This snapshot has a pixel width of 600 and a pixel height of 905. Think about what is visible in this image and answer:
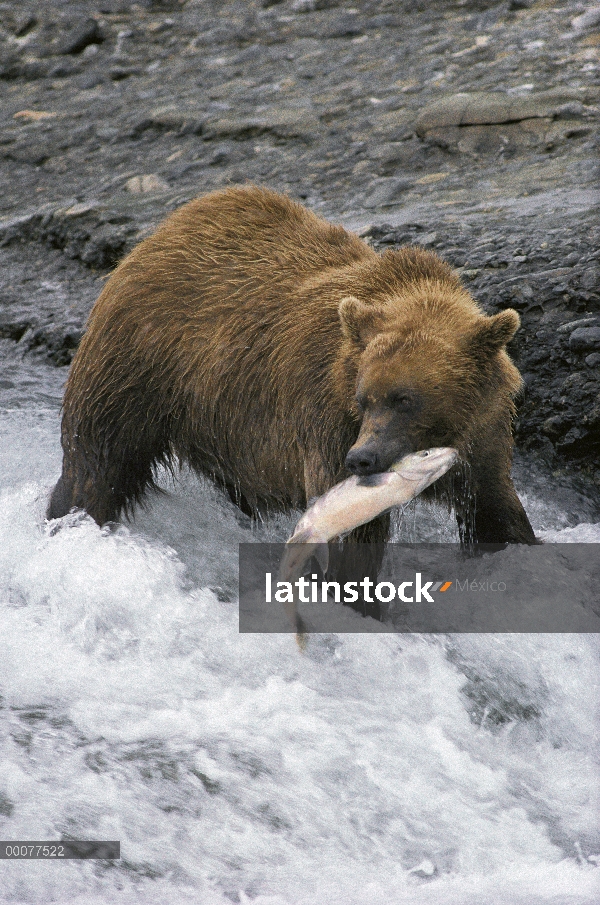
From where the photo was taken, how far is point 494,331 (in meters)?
4.43

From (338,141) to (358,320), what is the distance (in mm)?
5350

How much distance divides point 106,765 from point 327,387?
1.80m

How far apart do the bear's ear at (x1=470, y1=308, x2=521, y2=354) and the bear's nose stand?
69cm

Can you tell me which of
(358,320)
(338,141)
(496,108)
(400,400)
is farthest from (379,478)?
(338,141)

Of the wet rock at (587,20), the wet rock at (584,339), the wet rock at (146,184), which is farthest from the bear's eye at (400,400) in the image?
the wet rock at (587,20)

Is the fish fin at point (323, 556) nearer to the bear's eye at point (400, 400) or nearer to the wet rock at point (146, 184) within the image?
the bear's eye at point (400, 400)

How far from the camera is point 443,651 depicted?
4770mm

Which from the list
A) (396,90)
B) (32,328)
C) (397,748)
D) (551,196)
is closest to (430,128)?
(396,90)

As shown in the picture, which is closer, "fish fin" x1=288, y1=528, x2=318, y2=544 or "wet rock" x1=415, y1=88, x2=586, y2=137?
"fish fin" x1=288, y1=528, x2=318, y2=544

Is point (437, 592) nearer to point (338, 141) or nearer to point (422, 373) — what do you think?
point (422, 373)

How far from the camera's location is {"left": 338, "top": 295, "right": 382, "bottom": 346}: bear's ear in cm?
447

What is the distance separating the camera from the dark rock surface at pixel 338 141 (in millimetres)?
6559

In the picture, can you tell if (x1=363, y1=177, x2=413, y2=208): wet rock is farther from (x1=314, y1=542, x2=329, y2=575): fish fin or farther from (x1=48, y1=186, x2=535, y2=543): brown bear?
(x1=314, y1=542, x2=329, y2=575): fish fin

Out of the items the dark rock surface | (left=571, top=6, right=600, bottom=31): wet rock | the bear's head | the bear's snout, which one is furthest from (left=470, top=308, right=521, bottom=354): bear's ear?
(left=571, top=6, right=600, bottom=31): wet rock
